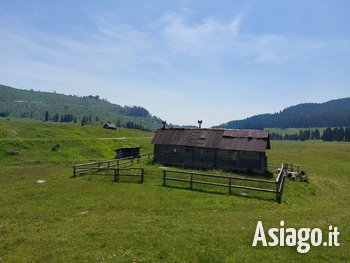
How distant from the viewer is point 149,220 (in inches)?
655

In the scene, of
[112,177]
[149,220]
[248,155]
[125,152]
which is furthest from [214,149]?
[149,220]

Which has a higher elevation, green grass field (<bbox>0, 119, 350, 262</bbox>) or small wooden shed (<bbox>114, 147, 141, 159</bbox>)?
small wooden shed (<bbox>114, 147, 141, 159</bbox>)

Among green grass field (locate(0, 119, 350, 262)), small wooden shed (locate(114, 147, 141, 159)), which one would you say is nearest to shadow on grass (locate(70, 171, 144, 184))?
green grass field (locate(0, 119, 350, 262))

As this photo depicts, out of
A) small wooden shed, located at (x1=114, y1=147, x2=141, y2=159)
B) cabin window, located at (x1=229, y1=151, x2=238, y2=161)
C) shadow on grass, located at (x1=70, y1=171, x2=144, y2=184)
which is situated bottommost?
shadow on grass, located at (x1=70, y1=171, x2=144, y2=184)

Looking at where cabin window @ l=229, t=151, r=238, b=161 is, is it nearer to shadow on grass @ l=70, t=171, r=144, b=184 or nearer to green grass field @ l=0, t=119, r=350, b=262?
green grass field @ l=0, t=119, r=350, b=262

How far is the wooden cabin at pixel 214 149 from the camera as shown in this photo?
37688mm

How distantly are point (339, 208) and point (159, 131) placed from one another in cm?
2955

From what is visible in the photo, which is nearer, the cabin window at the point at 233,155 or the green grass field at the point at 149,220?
the green grass field at the point at 149,220

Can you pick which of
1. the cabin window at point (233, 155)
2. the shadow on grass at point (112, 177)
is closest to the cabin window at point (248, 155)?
the cabin window at point (233, 155)

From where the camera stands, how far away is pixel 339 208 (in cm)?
2064

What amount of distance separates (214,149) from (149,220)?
80.6ft

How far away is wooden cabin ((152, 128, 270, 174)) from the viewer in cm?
3769

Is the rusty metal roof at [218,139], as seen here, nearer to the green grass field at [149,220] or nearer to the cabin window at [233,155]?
the cabin window at [233,155]

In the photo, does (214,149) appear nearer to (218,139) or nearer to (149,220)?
(218,139)
